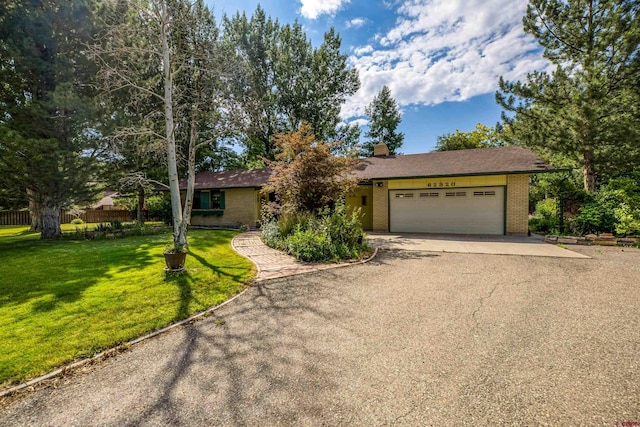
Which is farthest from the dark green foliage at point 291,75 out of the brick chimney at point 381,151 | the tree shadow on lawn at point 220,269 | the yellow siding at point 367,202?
the tree shadow on lawn at point 220,269

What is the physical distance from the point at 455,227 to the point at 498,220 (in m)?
1.82

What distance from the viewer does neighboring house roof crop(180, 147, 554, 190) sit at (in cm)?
1191

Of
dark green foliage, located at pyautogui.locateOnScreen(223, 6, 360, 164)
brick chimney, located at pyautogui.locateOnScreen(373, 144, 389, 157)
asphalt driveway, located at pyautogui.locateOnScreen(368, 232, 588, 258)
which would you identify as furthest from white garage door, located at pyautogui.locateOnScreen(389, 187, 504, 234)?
dark green foliage, located at pyautogui.locateOnScreen(223, 6, 360, 164)

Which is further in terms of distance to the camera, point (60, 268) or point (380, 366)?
point (60, 268)

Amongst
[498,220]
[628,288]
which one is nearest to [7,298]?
[628,288]

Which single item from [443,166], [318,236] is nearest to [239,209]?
[318,236]

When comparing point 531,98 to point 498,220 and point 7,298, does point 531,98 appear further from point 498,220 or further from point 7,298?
point 7,298

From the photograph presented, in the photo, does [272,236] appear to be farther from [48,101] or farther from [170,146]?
[48,101]

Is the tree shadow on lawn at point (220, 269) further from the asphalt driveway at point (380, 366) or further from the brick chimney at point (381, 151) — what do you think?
the brick chimney at point (381, 151)

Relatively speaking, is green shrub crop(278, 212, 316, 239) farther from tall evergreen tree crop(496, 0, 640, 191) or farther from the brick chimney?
tall evergreen tree crop(496, 0, 640, 191)

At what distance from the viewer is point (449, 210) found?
13.1 meters

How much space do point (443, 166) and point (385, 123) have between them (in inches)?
852

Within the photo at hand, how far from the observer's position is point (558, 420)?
7.02ft

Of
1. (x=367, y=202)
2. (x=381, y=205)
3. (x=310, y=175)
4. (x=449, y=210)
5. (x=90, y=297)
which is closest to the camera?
(x=90, y=297)
